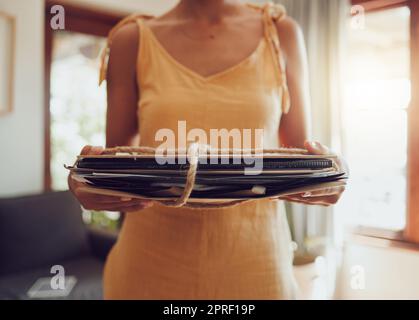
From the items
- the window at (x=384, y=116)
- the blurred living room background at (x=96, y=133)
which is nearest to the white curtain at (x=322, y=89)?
the blurred living room background at (x=96, y=133)

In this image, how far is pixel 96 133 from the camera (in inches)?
67.0

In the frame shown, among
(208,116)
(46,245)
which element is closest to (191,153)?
(208,116)

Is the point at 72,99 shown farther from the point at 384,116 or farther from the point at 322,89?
the point at 384,116

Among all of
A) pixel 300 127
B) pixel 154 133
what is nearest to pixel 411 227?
pixel 300 127

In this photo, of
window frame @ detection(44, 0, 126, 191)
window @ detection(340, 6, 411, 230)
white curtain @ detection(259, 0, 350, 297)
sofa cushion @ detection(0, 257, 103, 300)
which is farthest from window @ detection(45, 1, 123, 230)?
window @ detection(340, 6, 411, 230)

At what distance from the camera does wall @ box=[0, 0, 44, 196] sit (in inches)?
59.2

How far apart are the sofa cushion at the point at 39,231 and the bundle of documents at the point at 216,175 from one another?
1.23 m

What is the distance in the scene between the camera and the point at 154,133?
0.46m

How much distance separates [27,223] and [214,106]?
1.18m

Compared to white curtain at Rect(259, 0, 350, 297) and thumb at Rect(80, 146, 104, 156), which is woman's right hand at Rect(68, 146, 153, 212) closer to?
thumb at Rect(80, 146, 104, 156)

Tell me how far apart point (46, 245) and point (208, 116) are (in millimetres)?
1180

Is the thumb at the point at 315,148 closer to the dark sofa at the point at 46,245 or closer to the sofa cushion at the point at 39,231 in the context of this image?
the dark sofa at the point at 46,245

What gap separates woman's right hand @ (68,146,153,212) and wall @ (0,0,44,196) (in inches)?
51.7

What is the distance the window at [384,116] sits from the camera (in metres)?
0.74
